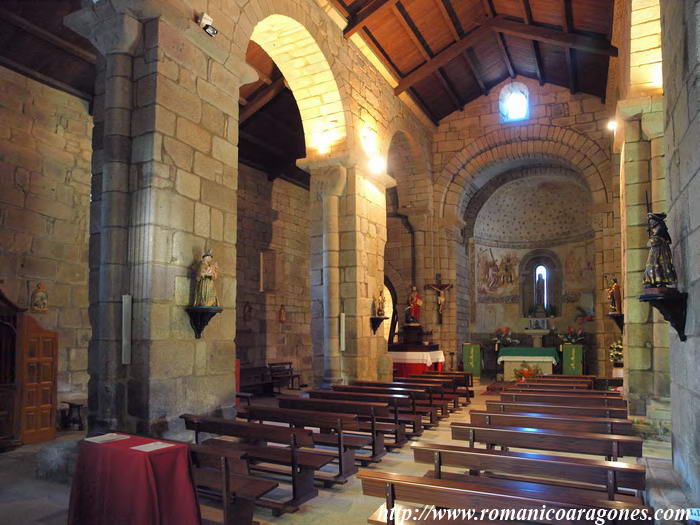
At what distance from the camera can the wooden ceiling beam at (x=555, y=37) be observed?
33.8 feet

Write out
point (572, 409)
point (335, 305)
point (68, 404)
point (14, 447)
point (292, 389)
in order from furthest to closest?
point (292, 389), point (335, 305), point (68, 404), point (14, 447), point (572, 409)

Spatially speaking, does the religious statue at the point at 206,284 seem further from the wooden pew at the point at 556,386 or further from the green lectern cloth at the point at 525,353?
the green lectern cloth at the point at 525,353

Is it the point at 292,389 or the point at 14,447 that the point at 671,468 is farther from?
the point at 292,389

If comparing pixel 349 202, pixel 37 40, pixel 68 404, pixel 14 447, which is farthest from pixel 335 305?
pixel 37 40

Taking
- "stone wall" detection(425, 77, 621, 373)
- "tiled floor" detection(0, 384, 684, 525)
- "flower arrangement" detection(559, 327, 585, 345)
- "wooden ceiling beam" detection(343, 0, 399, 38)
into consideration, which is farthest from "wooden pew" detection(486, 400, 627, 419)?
"flower arrangement" detection(559, 327, 585, 345)

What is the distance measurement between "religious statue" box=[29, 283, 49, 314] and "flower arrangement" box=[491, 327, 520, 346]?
39.5ft

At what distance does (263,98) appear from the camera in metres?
10.9

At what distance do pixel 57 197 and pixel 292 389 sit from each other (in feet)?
24.3

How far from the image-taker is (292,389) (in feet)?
45.3

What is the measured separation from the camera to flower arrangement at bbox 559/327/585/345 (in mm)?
15180

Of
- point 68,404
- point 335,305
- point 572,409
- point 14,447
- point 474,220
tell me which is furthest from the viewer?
point 474,220

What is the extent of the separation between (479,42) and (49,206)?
932cm

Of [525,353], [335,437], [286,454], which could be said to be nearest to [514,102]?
[525,353]

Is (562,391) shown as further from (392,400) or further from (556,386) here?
(392,400)
